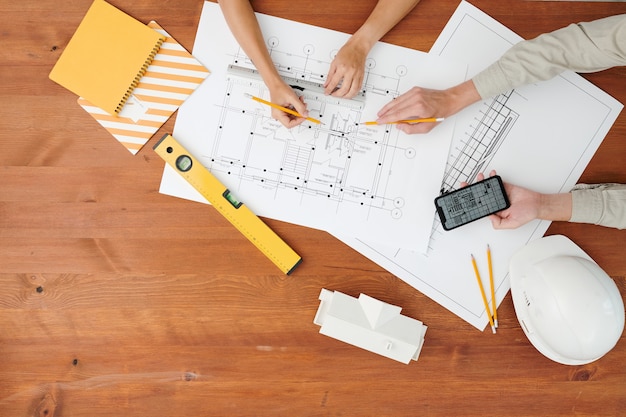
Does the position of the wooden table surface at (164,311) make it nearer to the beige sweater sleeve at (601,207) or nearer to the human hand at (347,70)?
the beige sweater sleeve at (601,207)

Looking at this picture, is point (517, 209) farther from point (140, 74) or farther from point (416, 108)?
point (140, 74)

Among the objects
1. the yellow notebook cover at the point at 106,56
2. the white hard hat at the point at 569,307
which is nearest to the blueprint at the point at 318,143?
the yellow notebook cover at the point at 106,56

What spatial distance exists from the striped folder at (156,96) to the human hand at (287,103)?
0.15 metres

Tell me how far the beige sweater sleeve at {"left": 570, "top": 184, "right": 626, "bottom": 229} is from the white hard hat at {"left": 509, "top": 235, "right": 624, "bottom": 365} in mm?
80

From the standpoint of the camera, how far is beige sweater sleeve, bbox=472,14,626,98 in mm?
809

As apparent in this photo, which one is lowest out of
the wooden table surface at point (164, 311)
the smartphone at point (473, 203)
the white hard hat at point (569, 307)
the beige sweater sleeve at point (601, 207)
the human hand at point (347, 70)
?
the wooden table surface at point (164, 311)

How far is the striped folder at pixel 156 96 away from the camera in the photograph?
0.88m

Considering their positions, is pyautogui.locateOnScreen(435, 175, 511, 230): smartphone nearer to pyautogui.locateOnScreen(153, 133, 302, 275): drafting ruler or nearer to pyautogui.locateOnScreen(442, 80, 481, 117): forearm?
pyautogui.locateOnScreen(442, 80, 481, 117): forearm

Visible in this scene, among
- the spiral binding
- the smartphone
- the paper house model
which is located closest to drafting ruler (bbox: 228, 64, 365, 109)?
the spiral binding

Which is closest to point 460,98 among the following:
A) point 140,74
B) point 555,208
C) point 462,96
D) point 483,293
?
point 462,96

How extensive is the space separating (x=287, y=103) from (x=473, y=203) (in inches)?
15.6

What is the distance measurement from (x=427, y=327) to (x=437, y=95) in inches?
17.4

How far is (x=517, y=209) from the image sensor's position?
2.83 feet

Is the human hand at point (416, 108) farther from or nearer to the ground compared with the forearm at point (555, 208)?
farther from the ground
